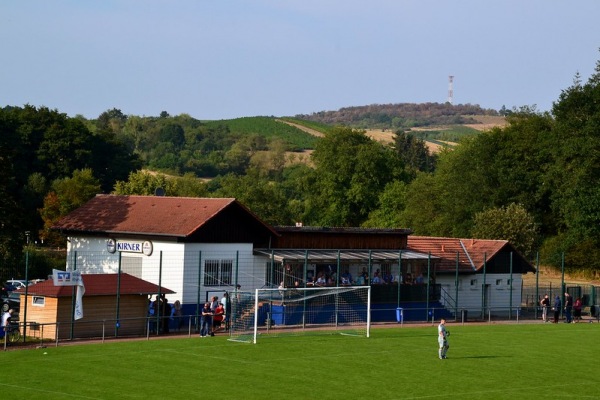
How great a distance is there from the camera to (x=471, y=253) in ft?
184

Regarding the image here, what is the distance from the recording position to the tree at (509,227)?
80.7m

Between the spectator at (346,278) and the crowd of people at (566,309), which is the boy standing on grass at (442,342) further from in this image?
the crowd of people at (566,309)

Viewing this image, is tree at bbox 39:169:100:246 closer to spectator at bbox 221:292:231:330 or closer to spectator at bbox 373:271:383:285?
spectator at bbox 373:271:383:285

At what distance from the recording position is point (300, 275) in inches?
1869

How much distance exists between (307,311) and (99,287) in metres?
10.1

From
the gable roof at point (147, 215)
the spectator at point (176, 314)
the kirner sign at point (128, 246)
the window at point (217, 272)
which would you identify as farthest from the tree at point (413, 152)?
the spectator at point (176, 314)

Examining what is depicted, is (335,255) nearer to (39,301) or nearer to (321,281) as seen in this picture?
(321,281)

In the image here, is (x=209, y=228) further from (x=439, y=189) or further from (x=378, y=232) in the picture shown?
(x=439, y=189)

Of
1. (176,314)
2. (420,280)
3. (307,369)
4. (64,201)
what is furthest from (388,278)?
(64,201)

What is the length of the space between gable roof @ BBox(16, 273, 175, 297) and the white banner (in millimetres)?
591

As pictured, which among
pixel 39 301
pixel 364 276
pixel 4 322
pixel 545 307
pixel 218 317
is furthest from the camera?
pixel 545 307

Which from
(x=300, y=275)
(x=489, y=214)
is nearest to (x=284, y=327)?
(x=300, y=275)

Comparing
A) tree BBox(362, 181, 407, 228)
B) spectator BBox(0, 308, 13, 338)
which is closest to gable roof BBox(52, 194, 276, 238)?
spectator BBox(0, 308, 13, 338)

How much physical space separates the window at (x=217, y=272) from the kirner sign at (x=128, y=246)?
9.04 ft
